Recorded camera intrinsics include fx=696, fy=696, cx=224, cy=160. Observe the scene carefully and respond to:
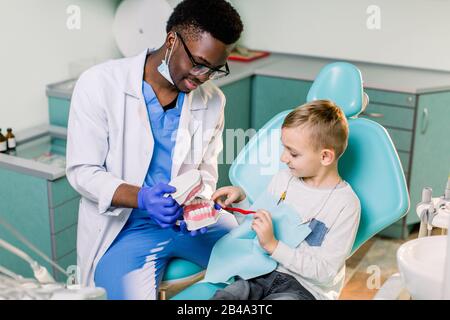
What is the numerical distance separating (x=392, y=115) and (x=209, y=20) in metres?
1.76

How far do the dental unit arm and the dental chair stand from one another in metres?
0.12

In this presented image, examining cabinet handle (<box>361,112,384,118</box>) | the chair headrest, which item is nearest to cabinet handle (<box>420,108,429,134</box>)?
cabinet handle (<box>361,112,384,118</box>)

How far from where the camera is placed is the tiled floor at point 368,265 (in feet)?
9.82

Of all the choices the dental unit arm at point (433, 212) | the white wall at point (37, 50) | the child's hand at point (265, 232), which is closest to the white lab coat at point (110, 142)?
the child's hand at point (265, 232)

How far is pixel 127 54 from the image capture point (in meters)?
3.50

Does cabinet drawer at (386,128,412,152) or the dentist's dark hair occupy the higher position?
the dentist's dark hair

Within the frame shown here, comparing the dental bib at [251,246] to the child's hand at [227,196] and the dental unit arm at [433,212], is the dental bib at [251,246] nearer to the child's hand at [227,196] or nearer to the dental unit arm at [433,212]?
the child's hand at [227,196]

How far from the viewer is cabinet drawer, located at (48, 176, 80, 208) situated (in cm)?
264

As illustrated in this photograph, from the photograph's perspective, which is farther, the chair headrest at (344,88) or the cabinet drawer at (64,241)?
the cabinet drawer at (64,241)

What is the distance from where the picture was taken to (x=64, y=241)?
275 centimetres

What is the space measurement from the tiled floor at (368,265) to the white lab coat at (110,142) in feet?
4.04

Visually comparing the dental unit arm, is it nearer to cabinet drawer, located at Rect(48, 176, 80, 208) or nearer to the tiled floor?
the tiled floor

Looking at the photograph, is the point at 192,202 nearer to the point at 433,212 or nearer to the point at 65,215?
the point at 433,212

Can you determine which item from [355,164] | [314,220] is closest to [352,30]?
[355,164]
